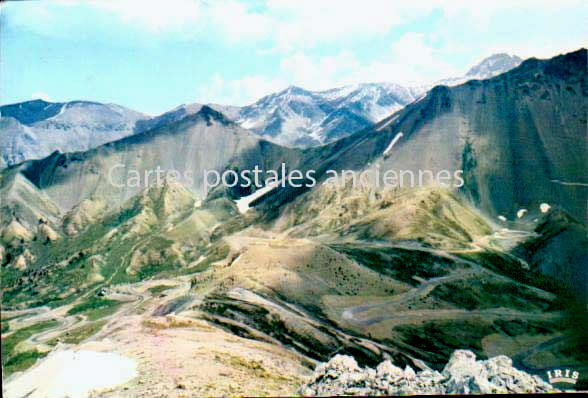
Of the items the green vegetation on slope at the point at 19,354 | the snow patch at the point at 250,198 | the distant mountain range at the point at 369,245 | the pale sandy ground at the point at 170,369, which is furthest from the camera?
the snow patch at the point at 250,198

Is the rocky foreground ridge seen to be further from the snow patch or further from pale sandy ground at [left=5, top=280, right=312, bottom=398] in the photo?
the snow patch

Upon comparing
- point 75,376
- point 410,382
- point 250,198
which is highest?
point 75,376

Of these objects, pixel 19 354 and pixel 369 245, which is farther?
pixel 19 354

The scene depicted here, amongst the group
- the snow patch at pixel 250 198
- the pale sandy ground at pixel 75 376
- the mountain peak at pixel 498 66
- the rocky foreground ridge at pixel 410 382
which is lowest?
the snow patch at pixel 250 198

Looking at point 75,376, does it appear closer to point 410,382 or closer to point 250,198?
point 410,382

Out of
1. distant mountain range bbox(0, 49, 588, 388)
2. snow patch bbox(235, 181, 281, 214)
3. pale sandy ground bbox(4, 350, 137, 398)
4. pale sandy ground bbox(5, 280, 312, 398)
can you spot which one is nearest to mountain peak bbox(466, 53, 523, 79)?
distant mountain range bbox(0, 49, 588, 388)

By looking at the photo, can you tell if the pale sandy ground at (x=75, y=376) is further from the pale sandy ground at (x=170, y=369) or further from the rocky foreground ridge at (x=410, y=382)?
the rocky foreground ridge at (x=410, y=382)

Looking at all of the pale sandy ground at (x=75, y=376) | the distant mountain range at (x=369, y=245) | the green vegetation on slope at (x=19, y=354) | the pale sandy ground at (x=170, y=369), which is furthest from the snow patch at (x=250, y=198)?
→ the pale sandy ground at (x=75, y=376)

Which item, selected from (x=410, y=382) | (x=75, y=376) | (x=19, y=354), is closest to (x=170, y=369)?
(x=75, y=376)

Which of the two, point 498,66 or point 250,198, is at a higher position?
point 498,66
